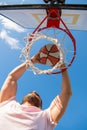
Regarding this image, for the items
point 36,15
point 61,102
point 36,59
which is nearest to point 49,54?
point 36,59

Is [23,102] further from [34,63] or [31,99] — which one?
[34,63]

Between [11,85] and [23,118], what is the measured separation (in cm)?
68

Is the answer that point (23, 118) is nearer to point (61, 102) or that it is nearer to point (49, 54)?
point (61, 102)

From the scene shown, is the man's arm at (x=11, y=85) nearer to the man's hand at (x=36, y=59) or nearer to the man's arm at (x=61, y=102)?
the man's hand at (x=36, y=59)

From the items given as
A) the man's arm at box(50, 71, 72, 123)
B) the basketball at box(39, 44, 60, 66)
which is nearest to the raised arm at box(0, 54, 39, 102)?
the basketball at box(39, 44, 60, 66)

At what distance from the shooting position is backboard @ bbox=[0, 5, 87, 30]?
4.91m

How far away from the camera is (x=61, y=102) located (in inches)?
149

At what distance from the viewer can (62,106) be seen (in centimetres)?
375

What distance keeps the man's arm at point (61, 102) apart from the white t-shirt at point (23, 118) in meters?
0.07

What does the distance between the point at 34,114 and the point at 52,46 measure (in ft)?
4.36

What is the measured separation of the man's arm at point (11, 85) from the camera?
400 cm

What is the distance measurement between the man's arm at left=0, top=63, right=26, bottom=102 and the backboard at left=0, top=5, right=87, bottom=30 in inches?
43.0

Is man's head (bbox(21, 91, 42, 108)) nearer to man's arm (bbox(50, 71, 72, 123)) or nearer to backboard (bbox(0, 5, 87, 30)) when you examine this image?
man's arm (bbox(50, 71, 72, 123))

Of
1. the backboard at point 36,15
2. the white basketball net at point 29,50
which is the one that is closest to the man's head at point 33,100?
the white basketball net at point 29,50
